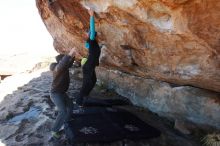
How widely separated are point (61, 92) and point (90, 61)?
1342 millimetres

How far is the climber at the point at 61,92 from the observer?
7500mm

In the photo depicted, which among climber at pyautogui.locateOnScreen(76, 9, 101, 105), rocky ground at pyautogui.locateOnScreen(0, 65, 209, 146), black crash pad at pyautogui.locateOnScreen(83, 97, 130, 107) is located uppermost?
climber at pyautogui.locateOnScreen(76, 9, 101, 105)

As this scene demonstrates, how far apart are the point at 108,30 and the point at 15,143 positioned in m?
3.28

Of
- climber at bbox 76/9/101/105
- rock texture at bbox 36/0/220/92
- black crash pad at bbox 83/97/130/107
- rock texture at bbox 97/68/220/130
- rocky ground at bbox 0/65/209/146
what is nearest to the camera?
rock texture at bbox 36/0/220/92

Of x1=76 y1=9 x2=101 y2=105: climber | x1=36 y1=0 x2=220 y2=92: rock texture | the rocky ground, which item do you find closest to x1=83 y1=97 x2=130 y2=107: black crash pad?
x1=76 y1=9 x2=101 y2=105: climber

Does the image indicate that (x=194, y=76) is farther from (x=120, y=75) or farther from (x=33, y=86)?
(x=33, y=86)

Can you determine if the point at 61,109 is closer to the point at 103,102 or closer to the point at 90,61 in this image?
the point at 90,61

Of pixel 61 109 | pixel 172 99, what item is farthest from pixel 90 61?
pixel 172 99

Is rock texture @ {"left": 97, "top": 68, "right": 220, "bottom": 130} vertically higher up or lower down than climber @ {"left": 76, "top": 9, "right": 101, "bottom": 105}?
lower down

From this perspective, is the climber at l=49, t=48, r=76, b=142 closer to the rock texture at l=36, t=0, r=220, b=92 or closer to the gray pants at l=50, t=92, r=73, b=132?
the gray pants at l=50, t=92, r=73, b=132

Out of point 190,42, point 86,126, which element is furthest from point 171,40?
point 86,126

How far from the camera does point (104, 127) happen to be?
768 cm

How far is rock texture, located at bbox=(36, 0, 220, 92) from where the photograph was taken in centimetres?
637

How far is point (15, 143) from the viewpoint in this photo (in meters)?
7.76
